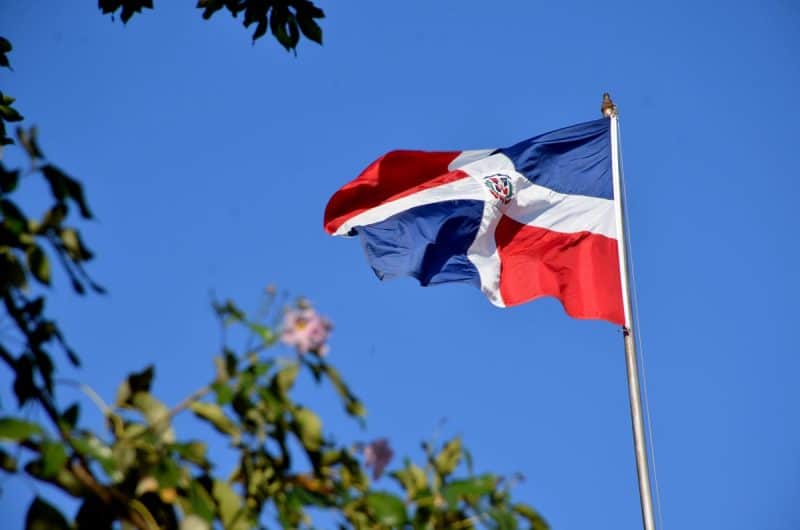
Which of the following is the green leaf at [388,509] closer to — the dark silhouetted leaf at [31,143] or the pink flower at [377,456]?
the pink flower at [377,456]

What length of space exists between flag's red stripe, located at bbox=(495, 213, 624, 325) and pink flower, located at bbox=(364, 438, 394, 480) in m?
6.39

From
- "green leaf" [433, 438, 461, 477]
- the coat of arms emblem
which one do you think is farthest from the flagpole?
"green leaf" [433, 438, 461, 477]

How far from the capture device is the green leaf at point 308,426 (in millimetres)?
2822

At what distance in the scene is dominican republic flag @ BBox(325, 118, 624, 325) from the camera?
9.67 m

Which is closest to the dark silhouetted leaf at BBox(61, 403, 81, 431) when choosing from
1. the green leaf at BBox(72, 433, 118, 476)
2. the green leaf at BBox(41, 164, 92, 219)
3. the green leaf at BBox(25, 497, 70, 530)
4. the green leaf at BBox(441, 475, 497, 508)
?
the green leaf at BBox(72, 433, 118, 476)

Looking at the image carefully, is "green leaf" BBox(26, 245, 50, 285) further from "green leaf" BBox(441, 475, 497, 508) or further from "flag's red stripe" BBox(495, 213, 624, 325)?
"flag's red stripe" BBox(495, 213, 624, 325)

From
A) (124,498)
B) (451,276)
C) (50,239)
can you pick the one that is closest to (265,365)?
(124,498)

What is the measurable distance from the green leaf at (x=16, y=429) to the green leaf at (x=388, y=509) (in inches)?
32.7

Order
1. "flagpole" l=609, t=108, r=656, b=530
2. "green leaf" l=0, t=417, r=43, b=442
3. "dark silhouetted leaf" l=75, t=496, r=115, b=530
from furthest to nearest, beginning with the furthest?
"flagpole" l=609, t=108, r=656, b=530 → "dark silhouetted leaf" l=75, t=496, r=115, b=530 → "green leaf" l=0, t=417, r=43, b=442

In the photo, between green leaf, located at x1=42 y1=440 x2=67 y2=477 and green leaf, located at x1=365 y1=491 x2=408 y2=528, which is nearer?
green leaf, located at x1=42 y1=440 x2=67 y2=477

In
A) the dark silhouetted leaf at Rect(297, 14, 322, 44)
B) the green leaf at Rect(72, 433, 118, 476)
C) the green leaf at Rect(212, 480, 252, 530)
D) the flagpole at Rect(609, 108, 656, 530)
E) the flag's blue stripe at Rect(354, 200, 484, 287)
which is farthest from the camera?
the flag's blue stripe at Rect(354, 200, 484, 287)

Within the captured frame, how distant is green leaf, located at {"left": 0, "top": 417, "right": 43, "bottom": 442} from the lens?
230 centimetres

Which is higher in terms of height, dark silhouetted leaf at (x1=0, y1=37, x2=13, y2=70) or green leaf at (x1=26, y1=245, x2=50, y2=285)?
dark silhouetted leaf at (x1=0, y1=37, x2=13, y2=70)

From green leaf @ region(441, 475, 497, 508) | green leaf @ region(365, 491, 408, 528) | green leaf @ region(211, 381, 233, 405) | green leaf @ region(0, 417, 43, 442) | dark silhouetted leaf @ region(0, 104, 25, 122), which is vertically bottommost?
green leaf @ region(0, 417, 43, 442)
